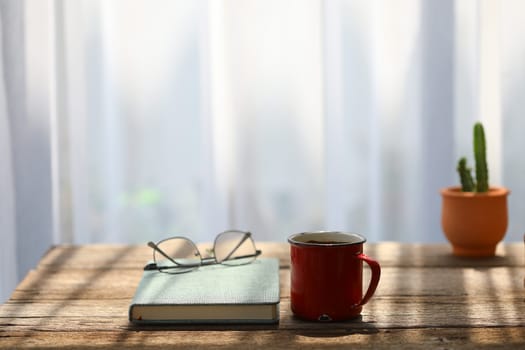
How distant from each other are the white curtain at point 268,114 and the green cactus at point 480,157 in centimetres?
88

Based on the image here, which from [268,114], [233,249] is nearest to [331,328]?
[233,249]

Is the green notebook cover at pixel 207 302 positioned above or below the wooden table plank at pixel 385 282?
above

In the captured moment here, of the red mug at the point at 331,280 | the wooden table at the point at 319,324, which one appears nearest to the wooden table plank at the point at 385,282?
the wooden table at the point at 319,324

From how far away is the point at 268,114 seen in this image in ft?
7.28

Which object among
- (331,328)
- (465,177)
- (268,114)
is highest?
(268,114)

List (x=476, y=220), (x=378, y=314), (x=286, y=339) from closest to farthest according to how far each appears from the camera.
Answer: (x=286, y=339) < (x=378, y=314) < (x=476, y=220)

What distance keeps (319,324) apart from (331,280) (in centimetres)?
6

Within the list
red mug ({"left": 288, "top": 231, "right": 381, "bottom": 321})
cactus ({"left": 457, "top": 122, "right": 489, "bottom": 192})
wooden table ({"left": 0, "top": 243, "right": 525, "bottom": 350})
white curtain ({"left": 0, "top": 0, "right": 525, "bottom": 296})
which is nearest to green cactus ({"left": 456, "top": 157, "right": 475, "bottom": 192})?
cactus ({"left": 457, "top": 122, "right": 489, "bottom": 192})

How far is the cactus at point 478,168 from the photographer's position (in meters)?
1.30

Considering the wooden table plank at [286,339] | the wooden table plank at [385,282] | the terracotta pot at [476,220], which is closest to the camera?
the wooden table plank at [286,339]

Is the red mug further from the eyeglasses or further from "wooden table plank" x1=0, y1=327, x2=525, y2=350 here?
the eyeglasses

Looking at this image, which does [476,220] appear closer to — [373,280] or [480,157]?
[480,157]

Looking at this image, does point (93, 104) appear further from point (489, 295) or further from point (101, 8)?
point (489, 295)

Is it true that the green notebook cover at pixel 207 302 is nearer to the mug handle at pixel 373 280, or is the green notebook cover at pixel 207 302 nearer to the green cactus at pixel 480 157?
the mug handle at pixel 373 280
